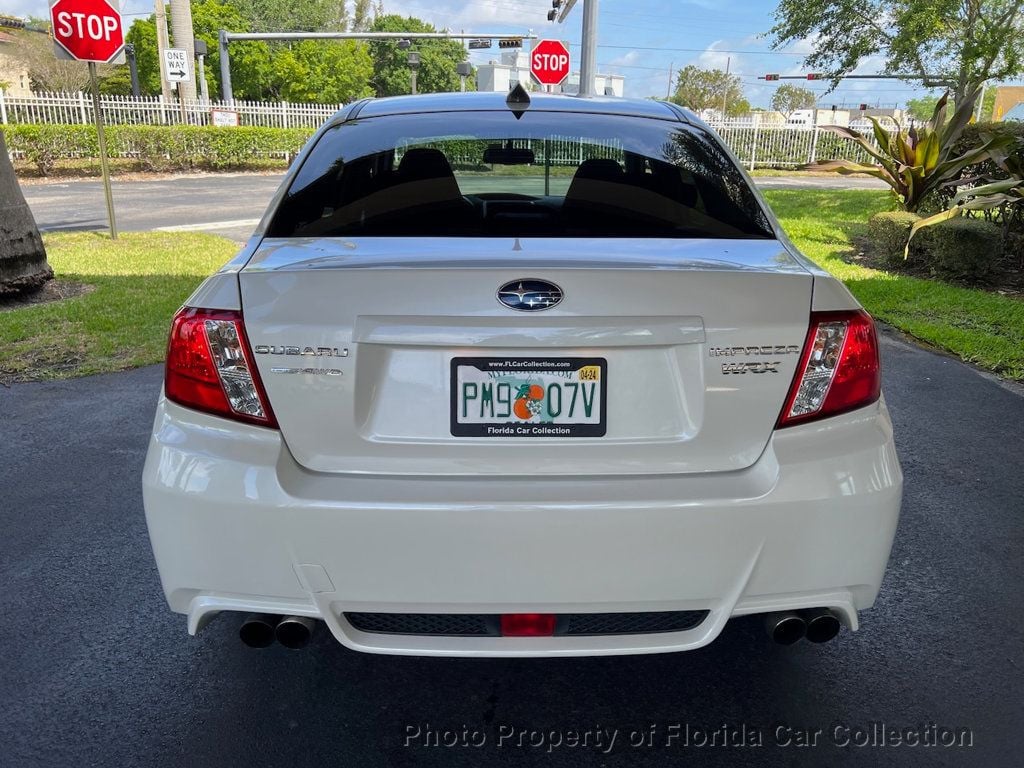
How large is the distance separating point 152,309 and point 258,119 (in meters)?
23.9

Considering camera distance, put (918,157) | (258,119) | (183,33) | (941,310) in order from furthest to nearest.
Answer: (258,119)
(183,33)
(918,157)
(941,310)

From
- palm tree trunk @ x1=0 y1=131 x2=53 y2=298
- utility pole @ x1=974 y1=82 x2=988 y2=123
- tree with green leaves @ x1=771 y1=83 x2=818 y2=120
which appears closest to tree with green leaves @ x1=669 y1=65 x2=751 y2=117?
tree with green leaves @ x1=771 y1=83 x2=818 y2=120

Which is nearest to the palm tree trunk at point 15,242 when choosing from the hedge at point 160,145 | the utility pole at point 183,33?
the hedge at point 160,145

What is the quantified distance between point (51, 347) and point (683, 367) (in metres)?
5.36

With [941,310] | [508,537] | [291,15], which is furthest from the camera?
[291,15]

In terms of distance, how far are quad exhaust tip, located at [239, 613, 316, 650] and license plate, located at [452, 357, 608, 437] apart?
59 cm

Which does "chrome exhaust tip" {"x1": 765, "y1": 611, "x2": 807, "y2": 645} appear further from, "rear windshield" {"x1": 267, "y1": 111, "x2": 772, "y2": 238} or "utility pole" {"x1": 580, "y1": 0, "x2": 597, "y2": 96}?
"utility pole" {"x1": 580, "y1": 0, "x2": 597, "y2": 96}

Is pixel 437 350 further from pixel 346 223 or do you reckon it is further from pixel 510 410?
pixel 346 223

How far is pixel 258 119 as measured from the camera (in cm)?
2862

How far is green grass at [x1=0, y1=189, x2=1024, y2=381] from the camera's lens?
570 cm

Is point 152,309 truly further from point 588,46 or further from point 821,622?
point 588,46

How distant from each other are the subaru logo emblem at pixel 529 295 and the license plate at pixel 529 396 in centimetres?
12

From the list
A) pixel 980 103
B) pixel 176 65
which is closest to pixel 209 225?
pixel 176 65

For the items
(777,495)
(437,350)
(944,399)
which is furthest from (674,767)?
(944,399)
